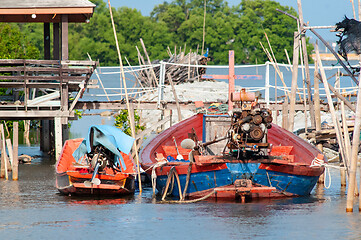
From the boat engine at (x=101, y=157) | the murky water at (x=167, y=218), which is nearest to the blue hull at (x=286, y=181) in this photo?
the murky water at (x=167, y=218)

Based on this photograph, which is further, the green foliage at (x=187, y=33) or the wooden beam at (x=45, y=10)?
the green foliage at (x=187, y=33)

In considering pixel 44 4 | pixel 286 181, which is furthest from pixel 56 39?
pixel 286 181

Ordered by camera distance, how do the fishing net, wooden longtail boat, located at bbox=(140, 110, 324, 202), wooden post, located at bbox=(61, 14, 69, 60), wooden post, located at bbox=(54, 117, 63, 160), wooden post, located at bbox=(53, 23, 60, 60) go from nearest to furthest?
the fishing net
wooden longtail boat, located at bbox=(140, 110, 324, 202)
wooden post, located at bbox=(54, 117, 63, 160)
wooden post, located at bbox=(61, 14, 69, 60)
wooden post, located at bbox=(53, 23, 60, 60)

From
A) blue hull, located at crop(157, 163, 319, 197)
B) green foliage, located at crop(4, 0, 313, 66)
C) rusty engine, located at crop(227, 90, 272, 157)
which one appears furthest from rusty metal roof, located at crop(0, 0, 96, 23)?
green foliage, located at crop(4, 0, 313, 66)

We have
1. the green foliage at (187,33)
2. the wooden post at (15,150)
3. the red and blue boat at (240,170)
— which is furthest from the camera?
the green foliage at (187,33)

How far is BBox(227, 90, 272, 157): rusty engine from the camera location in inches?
617

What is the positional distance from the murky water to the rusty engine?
125 cm

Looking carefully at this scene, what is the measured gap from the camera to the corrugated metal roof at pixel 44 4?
881 inches

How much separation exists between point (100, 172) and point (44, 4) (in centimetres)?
769

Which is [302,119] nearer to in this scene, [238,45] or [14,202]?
[14,202]

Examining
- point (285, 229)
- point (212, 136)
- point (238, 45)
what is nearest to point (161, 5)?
point (238, 45)

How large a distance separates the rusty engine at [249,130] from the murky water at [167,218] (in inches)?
49.1

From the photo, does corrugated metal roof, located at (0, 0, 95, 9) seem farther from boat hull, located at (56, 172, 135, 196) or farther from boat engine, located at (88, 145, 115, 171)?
boat hull, located at (56, 172, 135, 196)

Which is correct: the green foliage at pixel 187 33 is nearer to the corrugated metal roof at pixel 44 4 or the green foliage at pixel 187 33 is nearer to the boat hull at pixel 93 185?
the corrugated metal roof at pixel 44 4
